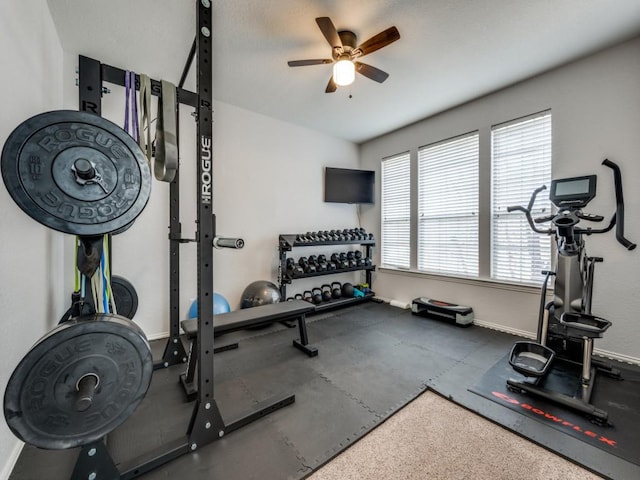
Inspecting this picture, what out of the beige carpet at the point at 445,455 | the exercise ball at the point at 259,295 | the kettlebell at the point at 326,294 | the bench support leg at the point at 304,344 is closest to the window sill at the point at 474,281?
the kettlebell at the point at 326,294

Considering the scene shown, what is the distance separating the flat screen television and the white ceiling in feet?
4.83

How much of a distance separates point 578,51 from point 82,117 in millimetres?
4250

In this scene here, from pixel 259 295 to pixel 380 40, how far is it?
10.1 ft

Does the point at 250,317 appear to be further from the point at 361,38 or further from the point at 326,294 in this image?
the point at 361,38

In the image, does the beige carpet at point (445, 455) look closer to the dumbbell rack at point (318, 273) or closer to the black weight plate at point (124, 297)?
the black weight plate at point (124, 297)

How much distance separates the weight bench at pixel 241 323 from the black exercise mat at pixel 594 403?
167cm

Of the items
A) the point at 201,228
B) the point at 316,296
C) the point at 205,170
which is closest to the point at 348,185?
the point at 316,296

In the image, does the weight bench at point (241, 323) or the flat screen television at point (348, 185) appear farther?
the flat screen television at point (348, 185)

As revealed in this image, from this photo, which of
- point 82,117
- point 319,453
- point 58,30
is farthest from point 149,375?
point 58,30

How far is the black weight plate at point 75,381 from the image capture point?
0.94 meters

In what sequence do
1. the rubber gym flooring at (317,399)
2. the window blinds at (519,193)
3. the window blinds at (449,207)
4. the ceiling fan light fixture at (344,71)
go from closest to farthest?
1. the rubber gym flooring at (317,399)
2. the ceiling fan light fixture at (344,71)
3. the window blinds at (519,193)
4. the window blinds at (449,207)

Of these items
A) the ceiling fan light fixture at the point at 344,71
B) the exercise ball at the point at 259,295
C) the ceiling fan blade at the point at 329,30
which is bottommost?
the exercise ball at the point at 259,295

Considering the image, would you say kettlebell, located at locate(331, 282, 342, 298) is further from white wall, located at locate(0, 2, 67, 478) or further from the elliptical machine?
white wall, located at locate(0, 2, 67, 478)

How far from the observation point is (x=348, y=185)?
4855 mm
